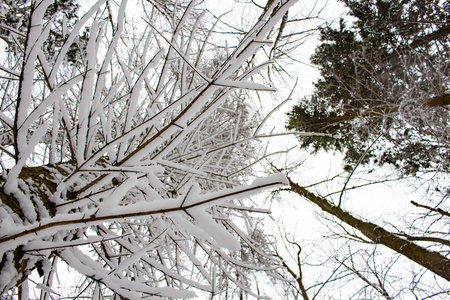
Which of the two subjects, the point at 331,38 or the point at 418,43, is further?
the point at 331,38

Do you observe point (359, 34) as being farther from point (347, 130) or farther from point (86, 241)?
point (86, 241)

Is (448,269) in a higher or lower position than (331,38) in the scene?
lower

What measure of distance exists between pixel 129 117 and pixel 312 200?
393cm

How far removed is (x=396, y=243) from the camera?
2.89 meters

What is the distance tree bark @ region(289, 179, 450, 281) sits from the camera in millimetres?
2473

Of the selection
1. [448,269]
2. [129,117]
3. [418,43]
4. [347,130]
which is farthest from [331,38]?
[129,117]

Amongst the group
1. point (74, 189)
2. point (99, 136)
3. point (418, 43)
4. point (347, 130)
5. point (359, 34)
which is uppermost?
point (359, 34)

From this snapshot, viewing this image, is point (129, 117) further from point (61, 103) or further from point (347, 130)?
point (347, 130)

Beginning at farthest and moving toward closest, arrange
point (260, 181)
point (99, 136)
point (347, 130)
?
point (347, 130) < point (99, 136) < point (260, 181)

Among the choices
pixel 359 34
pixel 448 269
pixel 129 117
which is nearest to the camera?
pixel 129 117

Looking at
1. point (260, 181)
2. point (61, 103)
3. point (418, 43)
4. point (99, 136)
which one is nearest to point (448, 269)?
point (260, 181)

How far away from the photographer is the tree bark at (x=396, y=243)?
2.47 meters

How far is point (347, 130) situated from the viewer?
27.1ft

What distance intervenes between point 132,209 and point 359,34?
1108 cm
